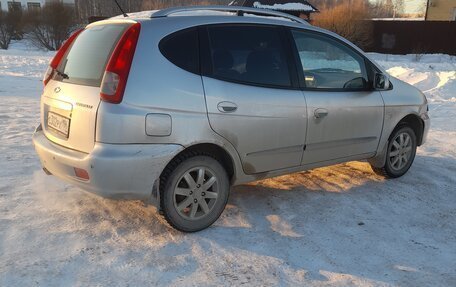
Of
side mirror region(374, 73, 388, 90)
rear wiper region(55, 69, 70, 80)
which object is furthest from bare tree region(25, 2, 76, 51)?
side mirror region(374, 73, 388, 90)

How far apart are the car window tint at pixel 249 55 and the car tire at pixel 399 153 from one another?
5.89 feet

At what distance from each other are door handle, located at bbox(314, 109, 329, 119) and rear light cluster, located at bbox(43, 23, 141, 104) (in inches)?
69.1

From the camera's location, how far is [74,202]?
4219 millimetres

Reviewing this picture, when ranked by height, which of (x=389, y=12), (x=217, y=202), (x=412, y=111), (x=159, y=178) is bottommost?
(x=217, y=202)

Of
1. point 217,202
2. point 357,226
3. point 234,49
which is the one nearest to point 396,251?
point 357,226

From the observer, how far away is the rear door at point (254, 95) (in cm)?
358

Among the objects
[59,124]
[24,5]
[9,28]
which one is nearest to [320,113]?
[59,124]

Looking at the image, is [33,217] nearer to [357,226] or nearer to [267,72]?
[267,72]

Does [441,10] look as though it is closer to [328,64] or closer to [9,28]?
[9,28]

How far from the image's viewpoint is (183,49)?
137 inches

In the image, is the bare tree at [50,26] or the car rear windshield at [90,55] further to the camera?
the bare tree at [50,26]

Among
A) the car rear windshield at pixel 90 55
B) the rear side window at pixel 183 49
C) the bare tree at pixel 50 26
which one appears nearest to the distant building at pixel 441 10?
the bare tree at pixel 50 26

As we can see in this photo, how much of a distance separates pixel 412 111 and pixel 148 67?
3.23 metres

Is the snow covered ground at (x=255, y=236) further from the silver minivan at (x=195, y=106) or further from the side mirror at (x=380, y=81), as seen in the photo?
the side mirror at (x=380, y=81)
